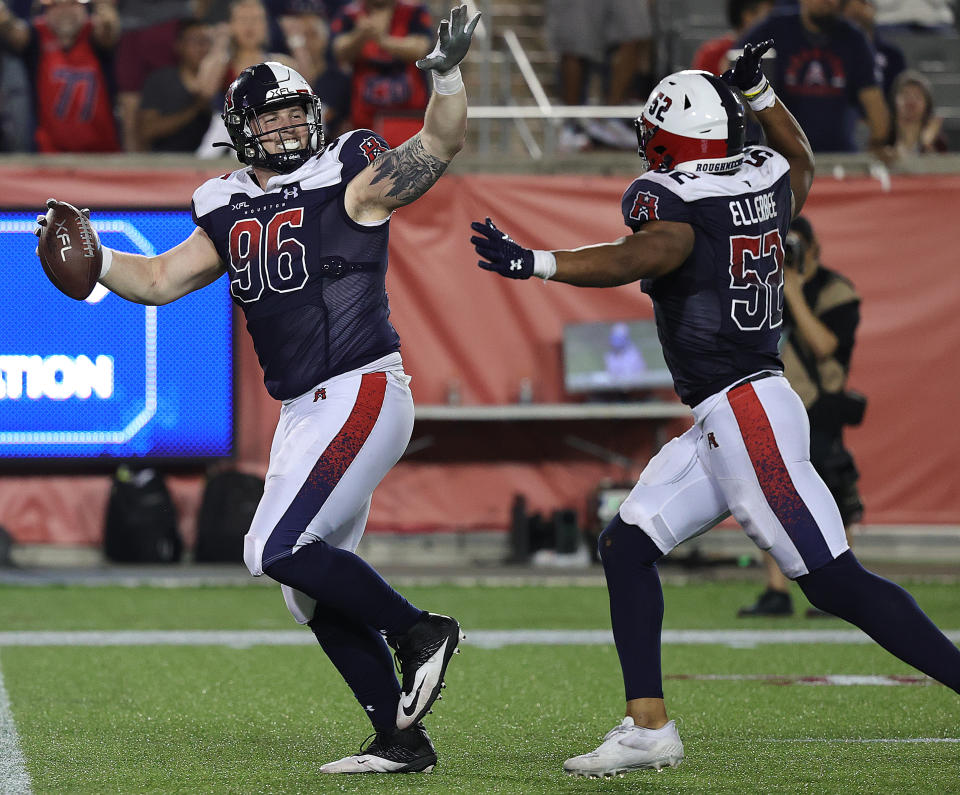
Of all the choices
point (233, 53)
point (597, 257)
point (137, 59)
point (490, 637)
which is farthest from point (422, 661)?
point (137, 59)

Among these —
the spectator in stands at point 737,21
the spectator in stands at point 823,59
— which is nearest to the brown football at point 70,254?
the spectator in stands at point 823,59

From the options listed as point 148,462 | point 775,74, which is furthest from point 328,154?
point 775,74

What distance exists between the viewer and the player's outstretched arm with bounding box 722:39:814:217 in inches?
167

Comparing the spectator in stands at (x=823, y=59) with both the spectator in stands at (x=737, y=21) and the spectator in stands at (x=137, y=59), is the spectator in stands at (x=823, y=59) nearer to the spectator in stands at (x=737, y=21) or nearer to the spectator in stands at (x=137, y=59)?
the spectator in stands at (x=737, y=21)

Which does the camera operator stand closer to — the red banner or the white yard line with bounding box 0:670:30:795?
the red banner

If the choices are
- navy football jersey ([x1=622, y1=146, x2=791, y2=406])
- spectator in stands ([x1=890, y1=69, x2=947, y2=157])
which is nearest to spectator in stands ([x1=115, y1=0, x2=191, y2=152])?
spectator in stands ([x1=890, y1=69, x2=947, y2=157])

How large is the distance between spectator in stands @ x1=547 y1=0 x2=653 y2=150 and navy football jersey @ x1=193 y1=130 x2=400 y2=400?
23.3ft

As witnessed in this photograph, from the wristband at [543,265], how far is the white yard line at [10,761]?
170 cm

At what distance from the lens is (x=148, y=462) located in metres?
9.04

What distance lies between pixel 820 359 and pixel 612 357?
263cm

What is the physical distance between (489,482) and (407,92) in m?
2.55

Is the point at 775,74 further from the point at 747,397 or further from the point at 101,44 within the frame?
the point at 747,397

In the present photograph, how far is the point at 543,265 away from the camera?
3.56 m

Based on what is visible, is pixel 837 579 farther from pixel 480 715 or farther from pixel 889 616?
pixel 480 715
